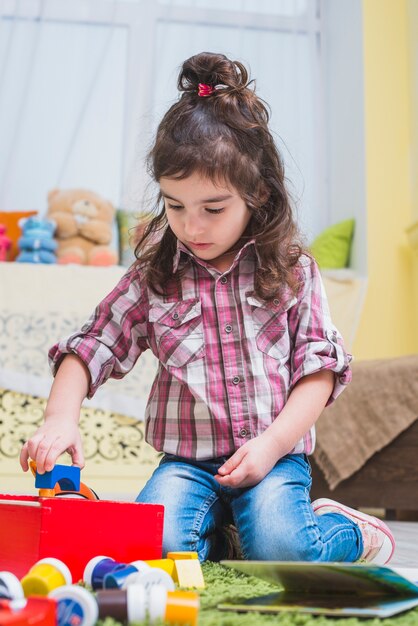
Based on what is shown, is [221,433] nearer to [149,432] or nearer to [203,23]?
[149,432]

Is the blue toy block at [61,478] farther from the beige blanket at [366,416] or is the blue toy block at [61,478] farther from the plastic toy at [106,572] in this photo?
the beige blanket at [366,416]

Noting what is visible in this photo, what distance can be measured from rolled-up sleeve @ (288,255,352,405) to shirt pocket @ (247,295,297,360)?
0.6 inches

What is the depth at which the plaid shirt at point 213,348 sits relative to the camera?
0.97 meters

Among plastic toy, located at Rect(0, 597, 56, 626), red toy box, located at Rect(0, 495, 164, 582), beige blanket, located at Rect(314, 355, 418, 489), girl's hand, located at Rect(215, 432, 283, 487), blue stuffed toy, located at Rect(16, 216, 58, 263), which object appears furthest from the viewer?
blue stuffed toy, located at Rect(16, 216, 58, 263)

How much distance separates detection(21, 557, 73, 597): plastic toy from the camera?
0.59m

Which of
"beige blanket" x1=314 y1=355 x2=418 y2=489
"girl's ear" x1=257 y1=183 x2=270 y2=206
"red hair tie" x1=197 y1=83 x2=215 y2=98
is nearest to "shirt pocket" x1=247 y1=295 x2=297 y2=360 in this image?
"girl's ear" x1=257 y1=183 x2=270 y2=206

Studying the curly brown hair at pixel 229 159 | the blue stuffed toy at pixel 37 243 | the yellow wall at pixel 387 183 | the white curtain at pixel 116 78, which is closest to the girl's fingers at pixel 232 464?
the curly brown hair at pixel 229 159

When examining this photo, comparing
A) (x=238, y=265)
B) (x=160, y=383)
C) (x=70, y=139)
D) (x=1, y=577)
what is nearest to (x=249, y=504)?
(x=160, y=383)

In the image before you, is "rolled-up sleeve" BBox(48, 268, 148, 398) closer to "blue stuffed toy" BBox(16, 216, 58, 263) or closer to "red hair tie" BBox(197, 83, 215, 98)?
"red hair tie" BBox(197, 83, 215, 98)

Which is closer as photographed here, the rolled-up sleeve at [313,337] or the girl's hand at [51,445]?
the girl's hand at [51,445]

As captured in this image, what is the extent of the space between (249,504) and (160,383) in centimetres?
20

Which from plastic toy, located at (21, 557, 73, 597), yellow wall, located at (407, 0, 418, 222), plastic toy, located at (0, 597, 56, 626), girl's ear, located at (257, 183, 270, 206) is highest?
yellow wall, located at (407, 0, 418, 222)

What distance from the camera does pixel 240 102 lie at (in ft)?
3.22

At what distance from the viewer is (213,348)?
1.00m
